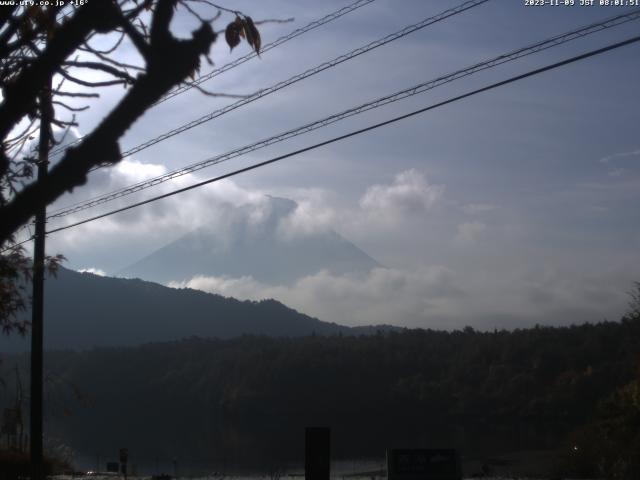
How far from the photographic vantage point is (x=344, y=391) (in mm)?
101938

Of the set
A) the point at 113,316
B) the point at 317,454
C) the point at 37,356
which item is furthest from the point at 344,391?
the point at 113,316

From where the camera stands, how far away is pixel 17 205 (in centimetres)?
313

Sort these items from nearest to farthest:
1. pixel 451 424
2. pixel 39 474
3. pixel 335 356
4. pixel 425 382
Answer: pixel 39 474 < pixel 451 424 < pixel 425 382 < pixel 335 356

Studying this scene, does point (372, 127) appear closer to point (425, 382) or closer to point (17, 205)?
point (17, 205)

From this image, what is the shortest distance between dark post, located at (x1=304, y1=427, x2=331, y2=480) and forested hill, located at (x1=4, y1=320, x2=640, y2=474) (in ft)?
152

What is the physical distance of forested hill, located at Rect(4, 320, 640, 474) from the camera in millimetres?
72000

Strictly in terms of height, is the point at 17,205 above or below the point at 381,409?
above

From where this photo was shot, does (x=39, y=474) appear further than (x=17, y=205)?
Yes

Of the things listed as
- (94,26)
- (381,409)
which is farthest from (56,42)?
(381,409)

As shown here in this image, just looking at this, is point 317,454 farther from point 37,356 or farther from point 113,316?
point 113,316

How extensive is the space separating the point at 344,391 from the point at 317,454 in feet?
300

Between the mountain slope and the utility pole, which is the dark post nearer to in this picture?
the utility pole

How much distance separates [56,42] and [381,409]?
93236 millimetres

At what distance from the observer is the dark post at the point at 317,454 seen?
11.5 m
